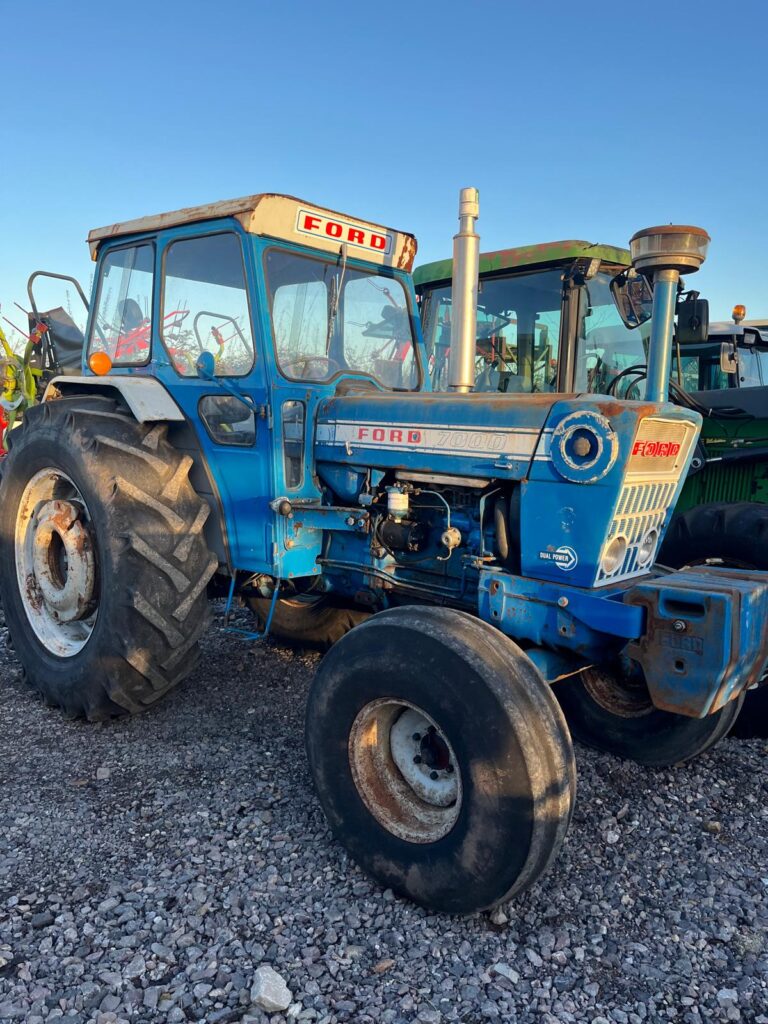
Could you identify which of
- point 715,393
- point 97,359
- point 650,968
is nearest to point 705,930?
point 650,968

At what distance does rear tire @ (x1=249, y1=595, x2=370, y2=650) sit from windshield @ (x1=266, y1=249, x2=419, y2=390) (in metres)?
1.33

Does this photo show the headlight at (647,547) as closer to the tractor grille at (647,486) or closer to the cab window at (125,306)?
the tractor grille at (647,486)

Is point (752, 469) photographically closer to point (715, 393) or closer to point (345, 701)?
point (715, 393)

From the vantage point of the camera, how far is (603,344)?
518cm

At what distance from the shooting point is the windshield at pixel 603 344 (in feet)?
16.5

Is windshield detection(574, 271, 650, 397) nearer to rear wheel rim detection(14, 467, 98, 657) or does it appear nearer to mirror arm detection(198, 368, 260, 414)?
mirror arm detection(198, 368, 260, 414)

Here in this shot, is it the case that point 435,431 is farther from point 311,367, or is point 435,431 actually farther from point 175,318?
point 175,318

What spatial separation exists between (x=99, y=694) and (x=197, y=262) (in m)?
2.08

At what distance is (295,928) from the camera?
2.38 meters

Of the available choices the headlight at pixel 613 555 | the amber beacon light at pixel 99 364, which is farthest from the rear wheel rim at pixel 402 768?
the amber beacon light at pixel 99 364

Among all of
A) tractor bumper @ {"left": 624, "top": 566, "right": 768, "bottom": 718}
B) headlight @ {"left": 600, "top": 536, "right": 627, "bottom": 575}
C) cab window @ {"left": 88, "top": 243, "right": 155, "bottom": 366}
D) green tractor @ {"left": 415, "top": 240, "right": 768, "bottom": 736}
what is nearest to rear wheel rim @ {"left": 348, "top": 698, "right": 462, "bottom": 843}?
tractor bumper @ {"left": 624, "top": 566, "right": 768, "bottom": 718}

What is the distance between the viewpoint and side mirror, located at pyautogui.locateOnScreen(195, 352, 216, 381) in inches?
133

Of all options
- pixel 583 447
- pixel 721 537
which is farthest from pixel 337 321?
pixel 721 537

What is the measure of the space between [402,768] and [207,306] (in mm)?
2298
